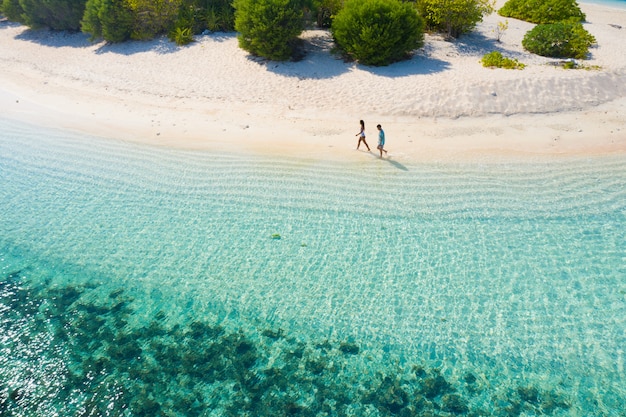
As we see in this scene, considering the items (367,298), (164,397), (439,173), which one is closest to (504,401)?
(367,298)

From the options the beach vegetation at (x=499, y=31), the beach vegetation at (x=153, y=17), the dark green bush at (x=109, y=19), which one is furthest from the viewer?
the beach vegetation at (x=153, y=17)

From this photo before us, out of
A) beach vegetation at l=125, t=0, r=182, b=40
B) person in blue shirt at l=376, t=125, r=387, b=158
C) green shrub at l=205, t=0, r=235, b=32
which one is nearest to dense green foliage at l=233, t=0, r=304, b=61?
green shrub at l=205, t=0, r=235, b=32

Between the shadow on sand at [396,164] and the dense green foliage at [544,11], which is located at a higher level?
the dense green foliage at [544,11]

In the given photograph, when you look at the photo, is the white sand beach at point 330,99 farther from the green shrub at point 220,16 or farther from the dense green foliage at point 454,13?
the dense green foliage at point 454,13

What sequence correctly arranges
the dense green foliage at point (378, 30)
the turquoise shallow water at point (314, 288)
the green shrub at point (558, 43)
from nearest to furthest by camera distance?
the turquoise shallow water at point (314, 288) < the dense green foliage at point (378, 30) < the green shrub at point (558, 43)

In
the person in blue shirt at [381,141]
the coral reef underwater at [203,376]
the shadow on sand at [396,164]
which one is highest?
the person in blue shirt at [381,141]

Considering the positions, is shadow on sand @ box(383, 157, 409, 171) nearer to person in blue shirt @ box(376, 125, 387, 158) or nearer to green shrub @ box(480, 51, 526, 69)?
person in blue shirt @ box(376, 125, 387, 158)

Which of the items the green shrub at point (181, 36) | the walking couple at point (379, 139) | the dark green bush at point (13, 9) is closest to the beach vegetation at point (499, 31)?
the walking couple at point (379, 139)
